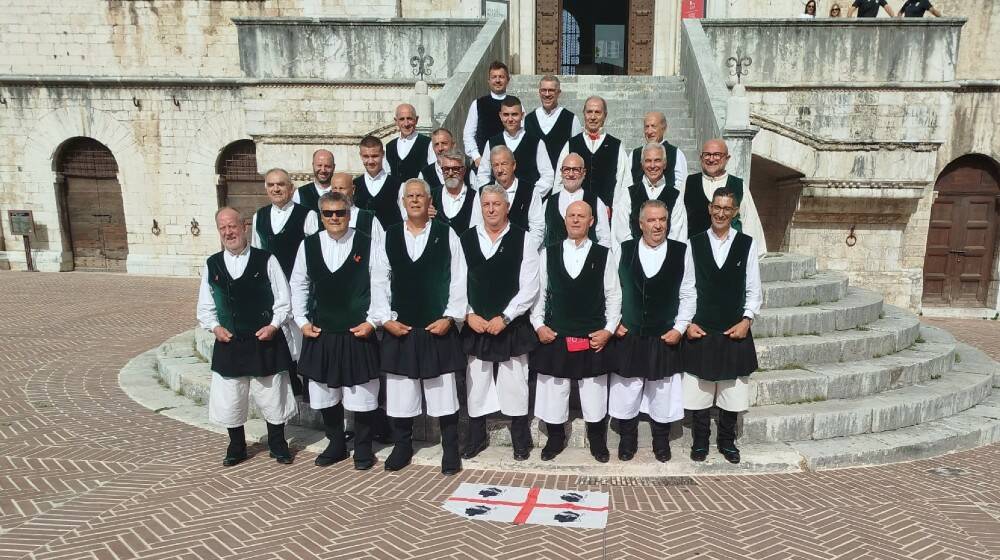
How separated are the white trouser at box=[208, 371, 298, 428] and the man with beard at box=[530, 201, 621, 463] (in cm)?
196

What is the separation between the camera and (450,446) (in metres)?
4.61

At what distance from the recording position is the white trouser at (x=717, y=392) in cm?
454

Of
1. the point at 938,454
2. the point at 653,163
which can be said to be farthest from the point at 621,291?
the point at 938,454

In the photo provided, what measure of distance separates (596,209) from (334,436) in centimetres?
290

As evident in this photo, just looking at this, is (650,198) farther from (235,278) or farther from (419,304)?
(235,278)

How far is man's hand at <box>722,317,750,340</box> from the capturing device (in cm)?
438

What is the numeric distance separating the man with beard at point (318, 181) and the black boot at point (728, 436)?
12.6 ft

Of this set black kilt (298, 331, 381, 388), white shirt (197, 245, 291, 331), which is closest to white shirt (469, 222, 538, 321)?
black kilt (298, 331, 381, 388)

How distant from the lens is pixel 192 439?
5.25 m

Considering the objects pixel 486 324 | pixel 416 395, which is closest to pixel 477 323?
pixel 486 324

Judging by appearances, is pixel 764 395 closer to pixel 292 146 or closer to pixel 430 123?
pixel 430 123

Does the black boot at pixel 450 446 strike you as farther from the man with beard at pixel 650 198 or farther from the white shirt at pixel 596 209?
the man with beard at pixel 650 198

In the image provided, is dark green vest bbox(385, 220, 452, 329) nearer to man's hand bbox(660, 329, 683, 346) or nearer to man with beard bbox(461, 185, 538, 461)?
man with beard bbox(461, 185, 538, 461)

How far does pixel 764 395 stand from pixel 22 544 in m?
5.48
